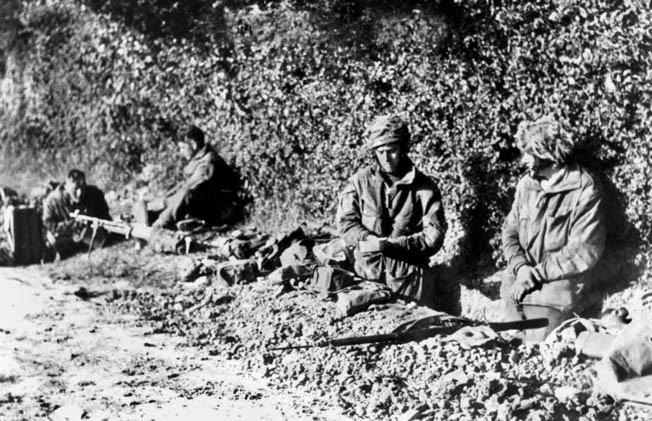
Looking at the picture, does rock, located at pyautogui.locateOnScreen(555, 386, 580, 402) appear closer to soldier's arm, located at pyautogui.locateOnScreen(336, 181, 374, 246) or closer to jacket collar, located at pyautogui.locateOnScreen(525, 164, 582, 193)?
jacket collar, located at pyautogui.locateOnScreen(525, 164, 582, 193)

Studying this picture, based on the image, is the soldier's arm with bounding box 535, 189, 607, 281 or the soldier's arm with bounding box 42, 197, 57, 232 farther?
the soldier's arm with bounding box 42, 197, 57, 232

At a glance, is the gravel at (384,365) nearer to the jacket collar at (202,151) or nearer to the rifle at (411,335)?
the rifle at (411,335)

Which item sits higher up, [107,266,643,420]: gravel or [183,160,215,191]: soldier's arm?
[183,160,215,191]: soldier's arm

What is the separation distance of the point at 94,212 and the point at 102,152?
142 inches

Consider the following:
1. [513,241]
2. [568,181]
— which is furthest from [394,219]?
[568,181]

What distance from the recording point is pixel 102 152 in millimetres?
14234

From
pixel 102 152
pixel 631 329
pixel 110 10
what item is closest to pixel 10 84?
pixel 102 152

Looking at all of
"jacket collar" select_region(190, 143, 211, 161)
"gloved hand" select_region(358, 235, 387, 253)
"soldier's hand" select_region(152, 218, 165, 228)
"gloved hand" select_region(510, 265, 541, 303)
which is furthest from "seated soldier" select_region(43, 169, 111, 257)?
"gloved hand" select_region(510, 265, 541, 303)

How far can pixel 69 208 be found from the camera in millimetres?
11023

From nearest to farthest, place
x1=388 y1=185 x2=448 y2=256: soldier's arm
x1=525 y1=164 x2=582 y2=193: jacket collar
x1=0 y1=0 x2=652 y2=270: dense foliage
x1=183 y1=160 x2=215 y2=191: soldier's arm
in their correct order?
x1=525 y1=164 x2=582 y2=193: jacket collar
x1=0 y1=0 x2=652 y2=270: dense foliage
x1=388 y1=185 x2=448 y2=256: soldier's arm
x1=183 y1=160 x2=215 y2=191: soldier's arm

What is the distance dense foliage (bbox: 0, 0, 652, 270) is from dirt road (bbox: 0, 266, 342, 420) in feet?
9.26

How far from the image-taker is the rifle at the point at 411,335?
5.18 m

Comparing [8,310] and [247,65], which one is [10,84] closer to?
[247,65]

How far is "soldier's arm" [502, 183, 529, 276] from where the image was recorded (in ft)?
20.6
